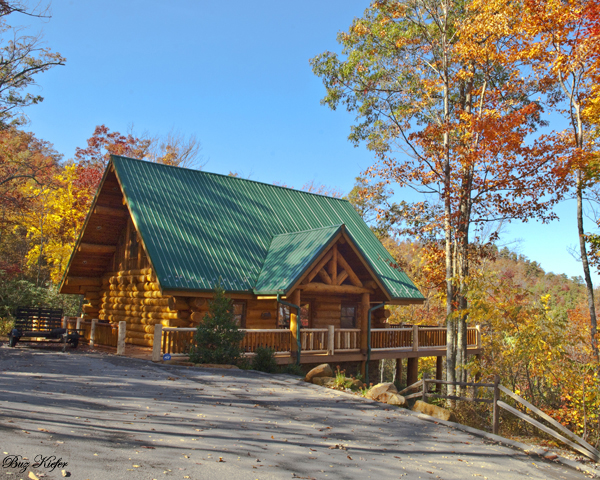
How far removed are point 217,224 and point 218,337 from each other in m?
6.42

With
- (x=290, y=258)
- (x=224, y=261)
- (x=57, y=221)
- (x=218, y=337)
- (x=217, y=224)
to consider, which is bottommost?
(x=218, y=337)

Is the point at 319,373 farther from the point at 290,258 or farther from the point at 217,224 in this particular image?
the point at 217,224

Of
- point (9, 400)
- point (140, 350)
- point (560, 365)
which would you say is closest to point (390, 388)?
point (560, 365)

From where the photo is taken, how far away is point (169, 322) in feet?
56.0

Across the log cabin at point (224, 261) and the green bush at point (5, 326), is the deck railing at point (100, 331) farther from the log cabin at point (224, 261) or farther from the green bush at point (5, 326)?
the green bush at point (5, 326)

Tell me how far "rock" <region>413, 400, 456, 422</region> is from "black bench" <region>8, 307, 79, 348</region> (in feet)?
40.2

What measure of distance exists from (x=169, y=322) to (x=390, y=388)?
8.54 metres

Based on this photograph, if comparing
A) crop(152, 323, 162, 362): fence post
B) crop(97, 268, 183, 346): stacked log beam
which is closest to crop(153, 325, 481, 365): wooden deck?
crop(152, 323, 162, 362): fence post

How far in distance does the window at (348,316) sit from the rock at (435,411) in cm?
1002

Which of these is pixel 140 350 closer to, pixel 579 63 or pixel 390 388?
pixel 390 388

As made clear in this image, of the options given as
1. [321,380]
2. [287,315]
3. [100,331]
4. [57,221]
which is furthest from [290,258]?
[57,221]

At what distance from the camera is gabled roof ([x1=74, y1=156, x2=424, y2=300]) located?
16.7 meters

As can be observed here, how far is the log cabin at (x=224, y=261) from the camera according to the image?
1644cm

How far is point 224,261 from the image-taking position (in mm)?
17797
